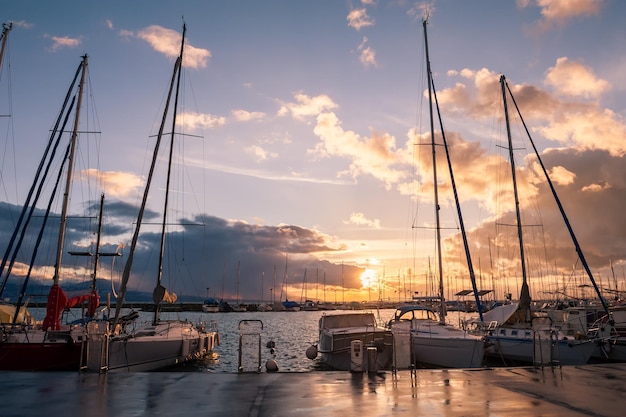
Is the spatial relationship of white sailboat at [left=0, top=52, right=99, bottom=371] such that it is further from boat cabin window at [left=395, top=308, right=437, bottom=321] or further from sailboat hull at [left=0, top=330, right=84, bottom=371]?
boat cabin window at [left=395, top=308, right=437, bottom=321]

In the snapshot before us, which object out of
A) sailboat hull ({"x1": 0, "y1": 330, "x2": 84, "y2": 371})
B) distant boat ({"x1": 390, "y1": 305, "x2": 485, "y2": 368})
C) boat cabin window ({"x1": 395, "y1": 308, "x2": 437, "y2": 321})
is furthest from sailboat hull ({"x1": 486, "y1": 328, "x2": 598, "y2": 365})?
sailboat hull ({"x1": 0, "y1": 330, "x2": 84, "y2": 371})

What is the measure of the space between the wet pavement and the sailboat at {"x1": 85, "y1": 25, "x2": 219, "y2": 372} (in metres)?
1.71

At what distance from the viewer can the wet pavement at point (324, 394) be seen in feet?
35.8

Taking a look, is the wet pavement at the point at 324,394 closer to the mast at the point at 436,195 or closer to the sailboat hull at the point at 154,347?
the sailboat hull at the point at 154,347

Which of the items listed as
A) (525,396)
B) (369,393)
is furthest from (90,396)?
(525,396)

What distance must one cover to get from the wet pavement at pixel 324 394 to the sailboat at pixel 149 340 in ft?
5.61

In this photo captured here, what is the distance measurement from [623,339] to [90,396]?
35624 millimetres

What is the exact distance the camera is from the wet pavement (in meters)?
10.9

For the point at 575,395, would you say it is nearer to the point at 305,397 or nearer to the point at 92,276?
the point at 305,397

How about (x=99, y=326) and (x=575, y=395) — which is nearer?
(x=575, y=395)

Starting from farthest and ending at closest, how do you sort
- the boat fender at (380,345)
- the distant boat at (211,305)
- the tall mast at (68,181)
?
the distant boat at (211,305) < the tall mast at (68,181) < the boat fender at (380,345)

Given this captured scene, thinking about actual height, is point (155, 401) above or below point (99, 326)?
below

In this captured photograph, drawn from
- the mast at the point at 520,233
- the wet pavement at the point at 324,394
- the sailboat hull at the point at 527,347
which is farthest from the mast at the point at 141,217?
the mast at the point at 520,233

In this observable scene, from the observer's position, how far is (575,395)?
12758mm
